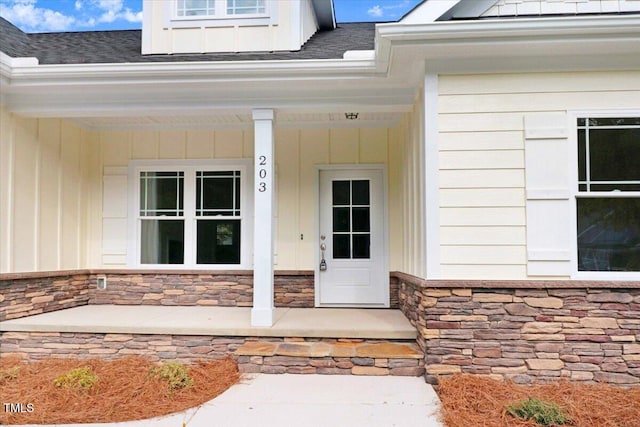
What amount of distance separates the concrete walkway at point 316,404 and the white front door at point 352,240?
1.98m

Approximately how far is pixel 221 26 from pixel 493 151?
3.65 m

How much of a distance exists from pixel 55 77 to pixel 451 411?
4.71m

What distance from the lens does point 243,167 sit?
6047 millimetres

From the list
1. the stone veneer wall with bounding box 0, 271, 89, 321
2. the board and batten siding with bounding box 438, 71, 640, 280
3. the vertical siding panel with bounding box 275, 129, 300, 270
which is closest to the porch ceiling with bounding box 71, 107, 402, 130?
the vertical siding panel with bounding box 275, 129, 300, 270

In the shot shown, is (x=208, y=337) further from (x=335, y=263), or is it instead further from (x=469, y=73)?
(x=469, y=73)

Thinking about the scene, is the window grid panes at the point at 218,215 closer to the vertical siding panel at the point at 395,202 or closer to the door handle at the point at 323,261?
the door handle at the point at 323,261

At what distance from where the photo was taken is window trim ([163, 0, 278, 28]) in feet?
18.2

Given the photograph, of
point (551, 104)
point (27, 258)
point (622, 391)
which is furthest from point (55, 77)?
point (622, 391)

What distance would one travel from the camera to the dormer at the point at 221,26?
5523mm

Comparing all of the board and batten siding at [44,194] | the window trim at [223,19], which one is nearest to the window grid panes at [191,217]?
the board and batten siding at [44,194]

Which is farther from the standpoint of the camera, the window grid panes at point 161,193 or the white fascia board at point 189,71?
the window grid panes at point 161,193

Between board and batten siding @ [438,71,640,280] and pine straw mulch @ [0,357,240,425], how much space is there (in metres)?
2.25

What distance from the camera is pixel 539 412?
306 cm

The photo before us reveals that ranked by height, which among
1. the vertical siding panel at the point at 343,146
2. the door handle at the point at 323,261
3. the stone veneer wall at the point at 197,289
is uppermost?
the vertical siding panel at the point at 343,146
